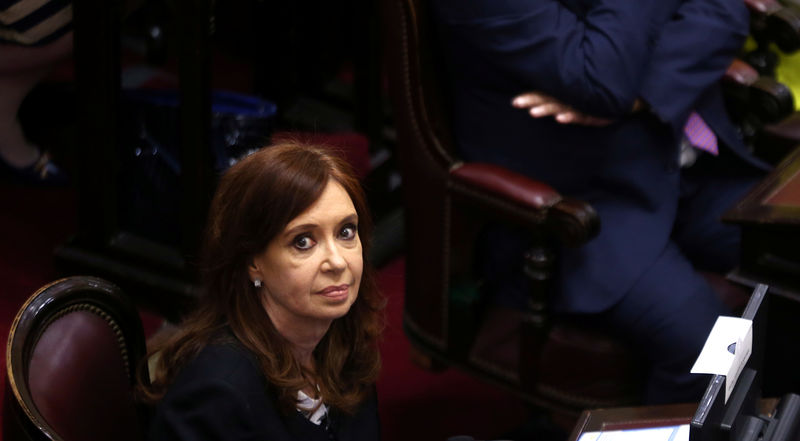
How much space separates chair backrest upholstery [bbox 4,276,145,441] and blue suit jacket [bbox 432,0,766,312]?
98 cm

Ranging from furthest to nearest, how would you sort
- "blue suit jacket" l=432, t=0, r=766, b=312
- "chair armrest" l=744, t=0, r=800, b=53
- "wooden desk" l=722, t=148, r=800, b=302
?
"chair armrest" l=744, t=0, r=800, b=53 < "blue suit jacket" l=432, t=0, r=766, b=312 < "wooden desk" l=722, t=148, r=800, b=302

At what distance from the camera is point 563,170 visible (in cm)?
253

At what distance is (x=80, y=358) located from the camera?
1697mm

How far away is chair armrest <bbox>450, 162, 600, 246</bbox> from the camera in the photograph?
2322mm

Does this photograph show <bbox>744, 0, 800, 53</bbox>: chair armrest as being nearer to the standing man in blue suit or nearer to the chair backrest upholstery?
the standing man in blue suit

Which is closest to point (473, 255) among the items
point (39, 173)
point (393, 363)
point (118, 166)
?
point (393, 363)

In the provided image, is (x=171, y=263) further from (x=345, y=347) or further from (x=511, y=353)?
(x=345, y=347)

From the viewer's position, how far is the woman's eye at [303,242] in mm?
1677

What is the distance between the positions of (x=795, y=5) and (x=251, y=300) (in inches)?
82.0

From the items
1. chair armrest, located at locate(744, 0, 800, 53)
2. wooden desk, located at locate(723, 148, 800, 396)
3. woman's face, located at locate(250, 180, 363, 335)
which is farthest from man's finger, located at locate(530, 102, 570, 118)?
woman's face, located at locate(250, 180, 363, 335)

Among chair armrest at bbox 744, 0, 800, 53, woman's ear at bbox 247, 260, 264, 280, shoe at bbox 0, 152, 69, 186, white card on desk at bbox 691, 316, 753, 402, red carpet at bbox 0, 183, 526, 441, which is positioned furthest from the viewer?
shoe at bbox 0, 152, 69, 186

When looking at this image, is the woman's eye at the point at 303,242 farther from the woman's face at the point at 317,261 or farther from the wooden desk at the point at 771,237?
the wooden desk at the point at 771,237

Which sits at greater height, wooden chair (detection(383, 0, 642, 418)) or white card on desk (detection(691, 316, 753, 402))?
white card on desk (detection(691, 316, 753, 402))

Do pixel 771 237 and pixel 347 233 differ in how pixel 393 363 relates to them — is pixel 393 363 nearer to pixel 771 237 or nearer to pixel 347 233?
pixel 771 237
